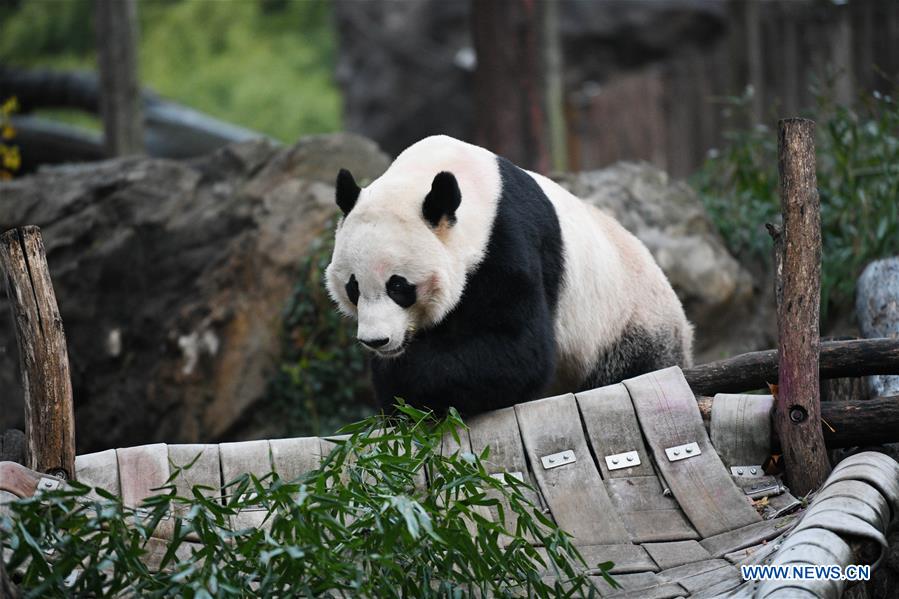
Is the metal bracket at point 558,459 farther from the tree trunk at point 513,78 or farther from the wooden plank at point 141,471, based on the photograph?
the tree trunk at point 513,78

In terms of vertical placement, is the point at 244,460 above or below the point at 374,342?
below

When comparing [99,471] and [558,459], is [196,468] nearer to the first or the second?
[99,471]

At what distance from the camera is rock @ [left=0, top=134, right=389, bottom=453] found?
5.59 metres

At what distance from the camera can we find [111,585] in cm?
257

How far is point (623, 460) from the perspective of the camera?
11.1 feet

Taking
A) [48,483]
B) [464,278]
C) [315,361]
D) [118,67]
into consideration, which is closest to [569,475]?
[464,278]

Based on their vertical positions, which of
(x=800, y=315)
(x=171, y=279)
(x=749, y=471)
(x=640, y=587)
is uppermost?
(x=800, y=315)

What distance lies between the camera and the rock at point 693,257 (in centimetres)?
585

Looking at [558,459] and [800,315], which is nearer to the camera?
[800,315]

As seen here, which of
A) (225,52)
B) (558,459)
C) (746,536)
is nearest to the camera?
(746,536)

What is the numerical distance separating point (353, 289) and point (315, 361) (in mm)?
2166

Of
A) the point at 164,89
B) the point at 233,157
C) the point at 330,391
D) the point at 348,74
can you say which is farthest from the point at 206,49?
the point at 330,391

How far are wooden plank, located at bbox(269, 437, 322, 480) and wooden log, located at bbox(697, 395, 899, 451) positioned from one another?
5.48 feet

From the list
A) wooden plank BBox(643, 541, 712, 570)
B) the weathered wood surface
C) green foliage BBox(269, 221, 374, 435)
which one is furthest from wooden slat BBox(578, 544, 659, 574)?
green foliage BBox(269, 221, 374, 435)
